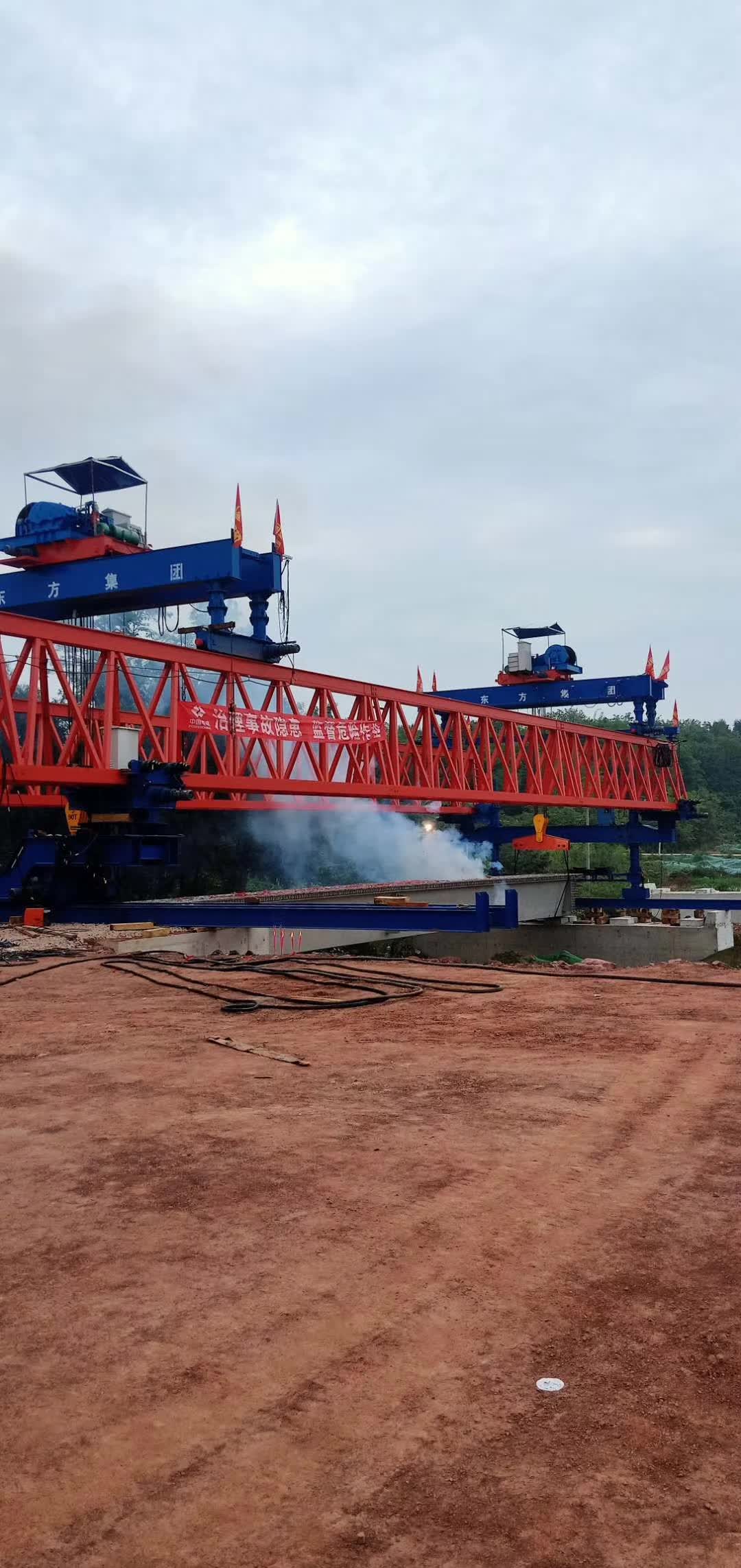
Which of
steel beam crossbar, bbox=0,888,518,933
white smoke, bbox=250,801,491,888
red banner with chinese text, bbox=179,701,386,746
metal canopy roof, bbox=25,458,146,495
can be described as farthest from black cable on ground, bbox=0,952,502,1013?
white smoke, bbox=250,801,491,888

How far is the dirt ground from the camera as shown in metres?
2.85

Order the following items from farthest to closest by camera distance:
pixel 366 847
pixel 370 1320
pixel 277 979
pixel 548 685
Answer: pixel 366 847, pixel 548 685, pixel 277 979, pixel 370 1320

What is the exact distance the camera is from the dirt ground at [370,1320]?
2.85 meters

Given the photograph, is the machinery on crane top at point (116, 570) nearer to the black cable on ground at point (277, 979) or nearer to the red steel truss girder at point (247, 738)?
the red steel truss girder at point (247, 738)

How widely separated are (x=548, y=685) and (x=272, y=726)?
15050mm

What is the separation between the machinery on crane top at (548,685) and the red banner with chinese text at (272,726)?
35.8ft

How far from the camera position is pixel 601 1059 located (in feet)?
27.8

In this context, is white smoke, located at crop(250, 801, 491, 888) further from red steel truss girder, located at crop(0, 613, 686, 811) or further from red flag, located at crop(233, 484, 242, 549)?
red flag, located at crop(233, 484, 242, 549)

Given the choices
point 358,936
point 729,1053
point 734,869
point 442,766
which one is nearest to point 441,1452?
point 729,1053

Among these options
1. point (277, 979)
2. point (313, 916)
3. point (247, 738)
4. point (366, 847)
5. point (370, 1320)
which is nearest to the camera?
point (370, 1320)

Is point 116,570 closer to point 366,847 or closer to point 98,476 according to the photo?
point 98,476

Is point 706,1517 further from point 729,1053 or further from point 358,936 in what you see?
point 358,936

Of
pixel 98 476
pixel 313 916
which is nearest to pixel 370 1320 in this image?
pixel 313 916

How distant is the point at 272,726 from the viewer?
20.1 meters
